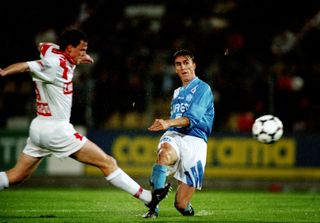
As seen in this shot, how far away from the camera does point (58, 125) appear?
29.6ft

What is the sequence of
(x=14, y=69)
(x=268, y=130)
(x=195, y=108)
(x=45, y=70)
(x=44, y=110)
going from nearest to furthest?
(x=14, y=69) → (x=45, y=70) → (x=44, y=110) → (x=195, y=108) → (x=268, y=130)

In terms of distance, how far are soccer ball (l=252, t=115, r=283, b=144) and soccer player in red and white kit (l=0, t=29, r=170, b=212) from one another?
3328 mm

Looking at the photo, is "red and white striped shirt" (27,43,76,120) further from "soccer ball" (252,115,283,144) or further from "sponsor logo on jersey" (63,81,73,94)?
"soccer ball" (252,115,283,144)

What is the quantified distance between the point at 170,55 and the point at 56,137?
9.37 metres

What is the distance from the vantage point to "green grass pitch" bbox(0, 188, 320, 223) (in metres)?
9.34

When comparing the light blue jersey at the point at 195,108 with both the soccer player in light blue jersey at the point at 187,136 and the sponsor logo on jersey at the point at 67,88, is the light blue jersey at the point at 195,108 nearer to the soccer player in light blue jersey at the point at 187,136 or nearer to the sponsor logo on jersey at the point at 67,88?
the soccer player in light blue jersey at the point at 187,136

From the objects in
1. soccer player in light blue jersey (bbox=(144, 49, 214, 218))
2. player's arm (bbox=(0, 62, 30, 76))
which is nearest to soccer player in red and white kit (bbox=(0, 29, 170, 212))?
player's arm (bbox=(0, 62, 30, 76))

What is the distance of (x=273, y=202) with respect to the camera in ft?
41.6

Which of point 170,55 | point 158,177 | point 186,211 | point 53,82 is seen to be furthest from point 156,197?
point 170,55

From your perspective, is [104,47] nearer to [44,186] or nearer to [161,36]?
[161,36]

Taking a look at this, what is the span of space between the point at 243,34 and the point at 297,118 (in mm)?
2637

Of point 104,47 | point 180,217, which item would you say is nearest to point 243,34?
point 104,47

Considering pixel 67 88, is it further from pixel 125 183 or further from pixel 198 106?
pixel 198 106

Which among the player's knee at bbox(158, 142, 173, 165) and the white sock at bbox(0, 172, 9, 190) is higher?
the player's knee at bbox(158, 142, 173, 165)
